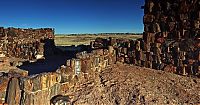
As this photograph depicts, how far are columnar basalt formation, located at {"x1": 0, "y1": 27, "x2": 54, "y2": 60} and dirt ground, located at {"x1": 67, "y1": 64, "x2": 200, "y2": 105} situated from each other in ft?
32.0

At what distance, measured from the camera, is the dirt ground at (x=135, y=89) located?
8234 millimetres

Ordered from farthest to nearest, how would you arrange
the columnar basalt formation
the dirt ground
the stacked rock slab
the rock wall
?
the columnar basalt formation < the stacked rock slab < the dirt ground < the rock wall

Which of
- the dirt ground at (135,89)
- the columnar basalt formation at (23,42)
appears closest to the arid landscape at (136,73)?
the dirt ground at (135,89)

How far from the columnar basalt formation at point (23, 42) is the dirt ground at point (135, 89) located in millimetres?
9742

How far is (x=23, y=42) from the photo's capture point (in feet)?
68.8

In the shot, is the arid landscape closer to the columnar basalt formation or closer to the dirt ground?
the dirt ground

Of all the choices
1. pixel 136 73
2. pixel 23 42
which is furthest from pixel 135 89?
pixel 23 42

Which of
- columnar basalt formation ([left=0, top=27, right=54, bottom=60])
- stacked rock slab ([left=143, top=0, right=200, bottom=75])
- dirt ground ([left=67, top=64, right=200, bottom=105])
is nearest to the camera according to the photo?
dirt ground ([left=67, top=64, right=200, bottom=105])

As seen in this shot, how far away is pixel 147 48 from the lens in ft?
37.7

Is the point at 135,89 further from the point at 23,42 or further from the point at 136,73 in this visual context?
the point at 23,42

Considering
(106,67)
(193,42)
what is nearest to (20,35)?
(106,67)

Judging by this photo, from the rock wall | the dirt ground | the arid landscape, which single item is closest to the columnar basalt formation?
the arid landscape

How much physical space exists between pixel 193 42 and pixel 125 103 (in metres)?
3.77

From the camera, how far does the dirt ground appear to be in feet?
27.0
